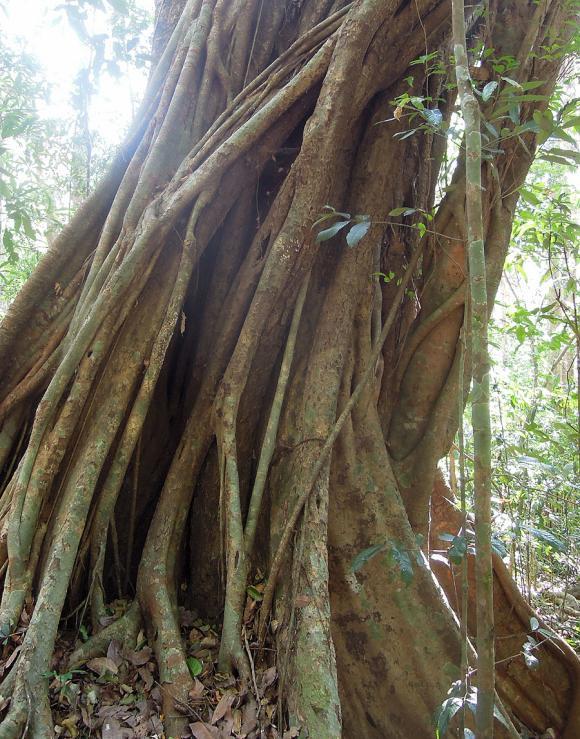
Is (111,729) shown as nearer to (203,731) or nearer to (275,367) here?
(203,731)

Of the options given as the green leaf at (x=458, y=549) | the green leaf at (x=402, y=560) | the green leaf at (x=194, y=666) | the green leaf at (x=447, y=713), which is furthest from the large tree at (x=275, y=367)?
the green leaf at (x=447, y=713)

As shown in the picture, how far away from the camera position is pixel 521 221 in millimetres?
3781

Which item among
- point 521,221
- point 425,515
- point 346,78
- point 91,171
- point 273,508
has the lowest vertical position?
point 273,508

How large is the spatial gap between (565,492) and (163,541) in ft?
10.6

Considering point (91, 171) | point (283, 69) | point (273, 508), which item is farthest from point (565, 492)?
point (91, 171)

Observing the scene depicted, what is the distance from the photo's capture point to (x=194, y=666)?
7.10 feet

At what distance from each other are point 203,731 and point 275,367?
153 centimetres

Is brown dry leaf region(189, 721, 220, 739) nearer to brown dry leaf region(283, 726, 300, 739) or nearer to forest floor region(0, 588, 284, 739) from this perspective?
forest floor region(0, 588, 284, 739)

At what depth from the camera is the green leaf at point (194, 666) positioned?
2.14 m

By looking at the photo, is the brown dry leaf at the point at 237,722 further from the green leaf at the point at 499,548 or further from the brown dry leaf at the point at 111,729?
the green leaf at the point at 499,548

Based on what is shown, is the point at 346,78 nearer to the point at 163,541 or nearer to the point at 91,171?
the point at 163,541

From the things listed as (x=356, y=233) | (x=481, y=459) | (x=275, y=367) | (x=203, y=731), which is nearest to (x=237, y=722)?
(x=203, y=731)

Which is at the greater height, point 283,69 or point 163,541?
point 283,69

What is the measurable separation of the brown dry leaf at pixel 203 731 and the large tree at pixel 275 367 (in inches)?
2.0
